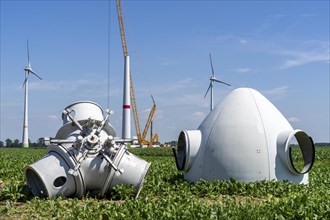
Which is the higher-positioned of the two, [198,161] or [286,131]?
[286,131]

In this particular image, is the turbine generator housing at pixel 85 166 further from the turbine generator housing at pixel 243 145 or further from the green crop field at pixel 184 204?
the turbine generator housing at pixel 243 145

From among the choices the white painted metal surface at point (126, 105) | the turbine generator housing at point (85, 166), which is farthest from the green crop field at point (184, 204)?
the white painted metal surface at point (126, 105)

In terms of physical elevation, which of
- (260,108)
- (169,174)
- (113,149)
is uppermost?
(260,108)

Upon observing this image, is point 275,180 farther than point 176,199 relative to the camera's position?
Yes

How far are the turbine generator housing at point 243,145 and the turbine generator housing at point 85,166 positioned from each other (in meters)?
2.36

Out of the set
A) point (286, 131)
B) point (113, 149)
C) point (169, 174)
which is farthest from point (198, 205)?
point (169, 174)

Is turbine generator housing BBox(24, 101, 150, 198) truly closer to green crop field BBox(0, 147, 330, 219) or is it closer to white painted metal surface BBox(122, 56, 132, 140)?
green crop field BBox(0, 147, 330, 219)

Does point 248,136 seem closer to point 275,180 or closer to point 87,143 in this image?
point 275,180

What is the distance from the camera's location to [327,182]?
15.3 m

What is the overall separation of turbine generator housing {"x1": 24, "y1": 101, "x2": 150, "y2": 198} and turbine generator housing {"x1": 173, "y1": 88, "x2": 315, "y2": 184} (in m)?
2.36

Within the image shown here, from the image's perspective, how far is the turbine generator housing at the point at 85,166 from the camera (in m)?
11.6

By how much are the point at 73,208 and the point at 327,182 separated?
942 centimetres

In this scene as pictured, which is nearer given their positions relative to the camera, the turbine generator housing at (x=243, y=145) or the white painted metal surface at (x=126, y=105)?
the turbine generator housing at (x=243, y=145)

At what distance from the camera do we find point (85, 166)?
38.5ft
